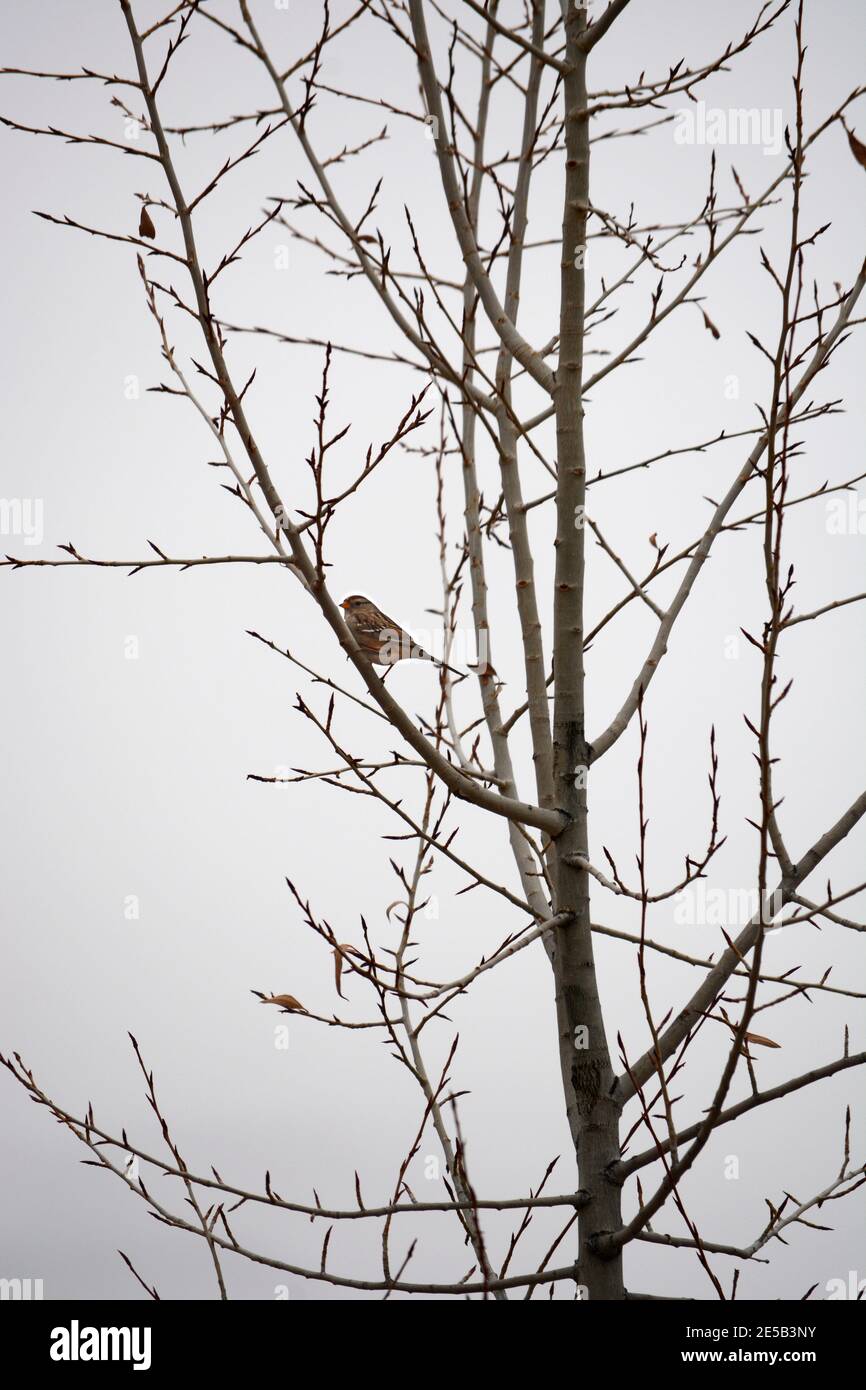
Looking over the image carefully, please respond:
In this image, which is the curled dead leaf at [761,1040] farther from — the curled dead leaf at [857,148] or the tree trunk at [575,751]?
the curled dead leaf at [857,148]

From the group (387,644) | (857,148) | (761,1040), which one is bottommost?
(761,1040)

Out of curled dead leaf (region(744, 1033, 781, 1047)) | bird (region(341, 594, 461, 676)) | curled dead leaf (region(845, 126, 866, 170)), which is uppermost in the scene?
curled dead leaf (region(845, 126, 866, 170))

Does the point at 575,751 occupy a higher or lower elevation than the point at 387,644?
lower

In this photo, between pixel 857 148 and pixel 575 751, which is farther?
pixel 575 751

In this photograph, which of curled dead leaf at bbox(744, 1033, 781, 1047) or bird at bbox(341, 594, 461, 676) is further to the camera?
bird at bbox(341, 594, 461, 676)

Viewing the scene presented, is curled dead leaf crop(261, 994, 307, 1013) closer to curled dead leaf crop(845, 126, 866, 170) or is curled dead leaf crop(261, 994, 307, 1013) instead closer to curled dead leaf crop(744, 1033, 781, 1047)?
curled dead leaf crop(744, 1033, 781, 1047)

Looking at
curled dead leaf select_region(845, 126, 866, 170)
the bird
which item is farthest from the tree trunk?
curled dead leaf select_region(845, 126, 866, 170)

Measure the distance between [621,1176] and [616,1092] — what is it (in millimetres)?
182

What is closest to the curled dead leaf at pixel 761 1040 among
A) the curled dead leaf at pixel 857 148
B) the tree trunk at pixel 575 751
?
the tree trunk at pixel 575 751

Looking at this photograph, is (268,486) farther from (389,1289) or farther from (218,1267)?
(218,1267)

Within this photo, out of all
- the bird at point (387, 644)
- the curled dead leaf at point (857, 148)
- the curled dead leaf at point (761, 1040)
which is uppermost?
the curled dead leaf at point (857, 148)

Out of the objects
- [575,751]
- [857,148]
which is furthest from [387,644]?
[857,148]

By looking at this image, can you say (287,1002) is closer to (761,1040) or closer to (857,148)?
(761,1040)
